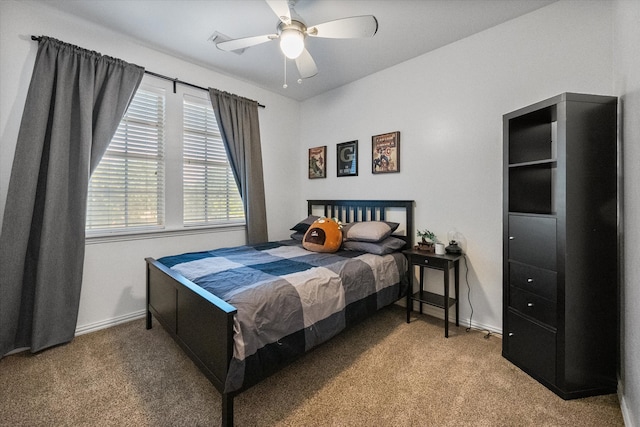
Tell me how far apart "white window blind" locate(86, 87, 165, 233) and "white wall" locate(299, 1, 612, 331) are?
91.9 inches

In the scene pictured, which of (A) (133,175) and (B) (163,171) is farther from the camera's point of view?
(B) (163,171)

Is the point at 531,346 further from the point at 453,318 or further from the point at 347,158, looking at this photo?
the point at 347,158

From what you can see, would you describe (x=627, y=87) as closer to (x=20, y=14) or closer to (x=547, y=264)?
(x=547, y=264)

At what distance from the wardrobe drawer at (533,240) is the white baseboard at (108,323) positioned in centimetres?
343

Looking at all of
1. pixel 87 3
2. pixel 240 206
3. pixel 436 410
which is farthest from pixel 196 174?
pixel 436 410

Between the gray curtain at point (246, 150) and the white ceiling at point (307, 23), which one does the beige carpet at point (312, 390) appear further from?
the white ceiling at point (307, 23)

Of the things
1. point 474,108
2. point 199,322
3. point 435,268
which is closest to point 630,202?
point 435,268

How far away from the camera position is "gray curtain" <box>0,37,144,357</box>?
2.01m

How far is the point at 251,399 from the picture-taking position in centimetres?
161

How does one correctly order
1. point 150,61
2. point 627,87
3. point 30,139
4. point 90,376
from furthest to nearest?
1. point 150,61
2. point 30,139
3. point 90,376
4. point 627,87

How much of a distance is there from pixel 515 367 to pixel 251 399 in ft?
6.04

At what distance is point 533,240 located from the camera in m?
1.79

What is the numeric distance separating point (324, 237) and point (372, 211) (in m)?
0.83

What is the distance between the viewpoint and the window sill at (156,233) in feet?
8.17
